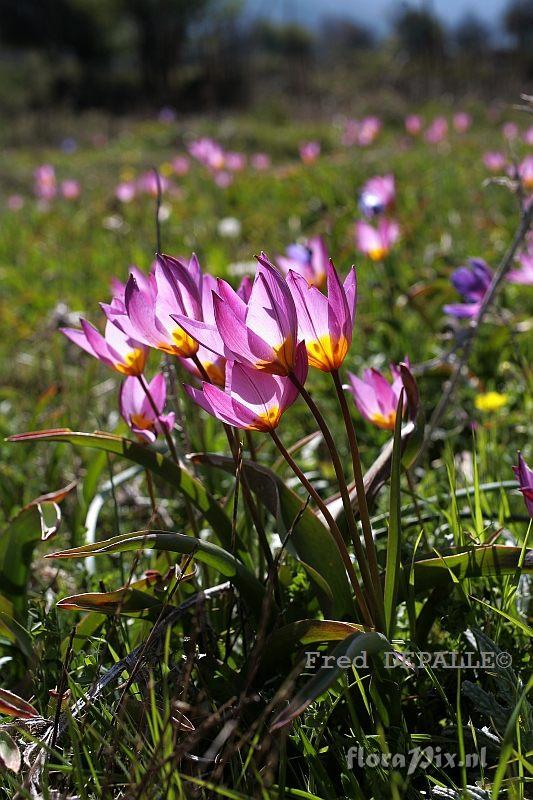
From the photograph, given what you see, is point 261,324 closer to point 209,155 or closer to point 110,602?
point 110,602

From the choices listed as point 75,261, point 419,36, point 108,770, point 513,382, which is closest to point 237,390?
point 108,770

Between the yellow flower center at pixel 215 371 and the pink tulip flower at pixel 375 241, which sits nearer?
the yellow flower center at pixel 215 371

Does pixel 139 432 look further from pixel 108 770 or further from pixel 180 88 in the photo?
pixel 180 88

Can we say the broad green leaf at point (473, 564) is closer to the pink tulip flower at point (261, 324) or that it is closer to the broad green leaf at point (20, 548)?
the pink tulip flower at point (261, 324)

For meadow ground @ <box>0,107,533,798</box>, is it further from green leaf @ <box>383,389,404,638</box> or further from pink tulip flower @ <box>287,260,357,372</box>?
pink tulip flower @ <box>287,260,357,372</box>

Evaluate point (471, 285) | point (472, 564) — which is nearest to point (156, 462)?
point (472, 564)

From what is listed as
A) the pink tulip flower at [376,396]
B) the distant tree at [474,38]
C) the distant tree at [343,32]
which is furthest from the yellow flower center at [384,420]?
the distant tree at [343,32]

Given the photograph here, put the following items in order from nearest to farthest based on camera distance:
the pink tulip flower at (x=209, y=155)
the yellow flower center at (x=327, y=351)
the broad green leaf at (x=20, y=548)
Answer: the yellow flower center at (x=327, y=351) < the broad green leaf at (x=20, y=548) < the pink tulip flower at (x=209, y=155)
